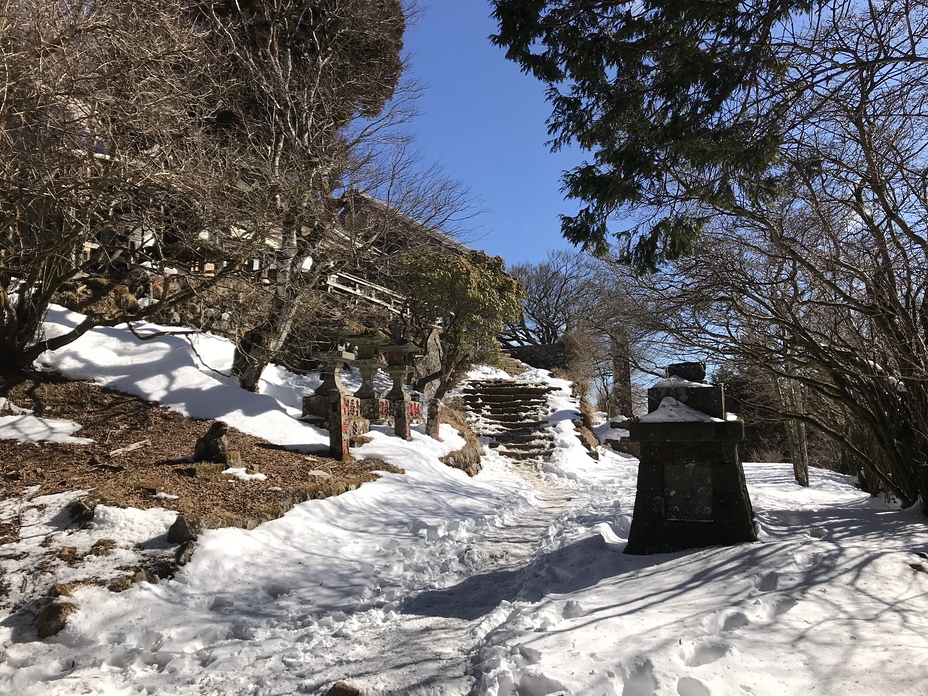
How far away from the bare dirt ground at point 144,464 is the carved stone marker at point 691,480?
159 inches

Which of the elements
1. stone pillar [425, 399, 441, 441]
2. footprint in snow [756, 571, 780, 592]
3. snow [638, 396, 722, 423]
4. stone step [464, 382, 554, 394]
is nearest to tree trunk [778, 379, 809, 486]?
snow [638, 396, 722, 423]

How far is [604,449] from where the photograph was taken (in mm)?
20078

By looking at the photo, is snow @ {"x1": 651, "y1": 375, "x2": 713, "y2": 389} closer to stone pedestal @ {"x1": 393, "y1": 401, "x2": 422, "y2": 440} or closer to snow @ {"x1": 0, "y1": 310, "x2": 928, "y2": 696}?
snow @ {"x1": 0, "y1": 310, "x2": 928, "y2": 696}

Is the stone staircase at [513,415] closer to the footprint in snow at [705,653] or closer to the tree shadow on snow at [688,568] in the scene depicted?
the tree shadow on snow at [688,568]

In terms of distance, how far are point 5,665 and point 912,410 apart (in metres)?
8.02

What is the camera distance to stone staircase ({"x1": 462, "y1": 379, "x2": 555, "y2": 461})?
667 inches

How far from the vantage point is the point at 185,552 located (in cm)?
487

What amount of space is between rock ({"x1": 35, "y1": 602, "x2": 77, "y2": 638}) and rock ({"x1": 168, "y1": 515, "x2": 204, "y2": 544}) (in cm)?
113

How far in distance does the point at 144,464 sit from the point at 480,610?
192 inches

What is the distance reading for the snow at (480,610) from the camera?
108 inches

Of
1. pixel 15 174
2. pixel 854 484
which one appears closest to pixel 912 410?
pixel 854 484

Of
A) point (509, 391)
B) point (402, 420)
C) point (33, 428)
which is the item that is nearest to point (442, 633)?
point (33, 428)

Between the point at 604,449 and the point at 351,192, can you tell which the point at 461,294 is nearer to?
the point at 351,192

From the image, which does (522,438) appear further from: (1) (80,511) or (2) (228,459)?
(1) (80,511)
